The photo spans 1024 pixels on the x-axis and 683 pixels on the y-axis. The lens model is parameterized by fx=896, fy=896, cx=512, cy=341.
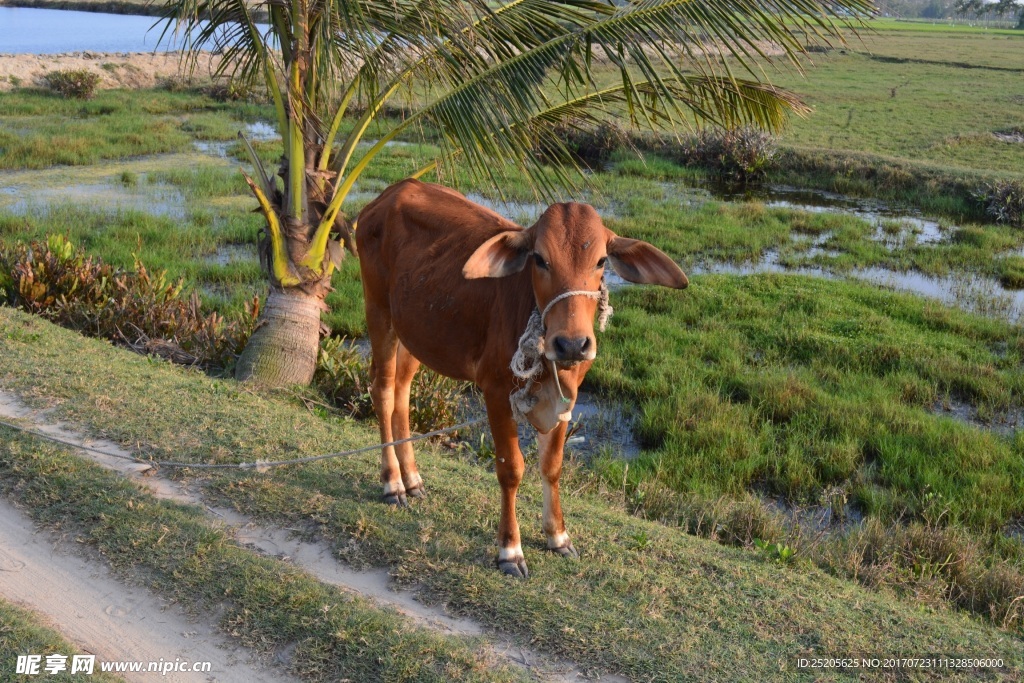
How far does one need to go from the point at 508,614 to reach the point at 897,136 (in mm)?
17997

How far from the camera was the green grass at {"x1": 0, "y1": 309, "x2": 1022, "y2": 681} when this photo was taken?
11.2ft

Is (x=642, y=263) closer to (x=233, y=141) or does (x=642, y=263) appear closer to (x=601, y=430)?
(x=601, y=430)

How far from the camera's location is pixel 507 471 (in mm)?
3740

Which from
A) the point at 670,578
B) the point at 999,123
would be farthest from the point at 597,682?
the point at 999,123

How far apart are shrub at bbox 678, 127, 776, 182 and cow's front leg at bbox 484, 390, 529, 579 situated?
42.7 feet

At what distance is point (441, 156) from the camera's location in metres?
5.98

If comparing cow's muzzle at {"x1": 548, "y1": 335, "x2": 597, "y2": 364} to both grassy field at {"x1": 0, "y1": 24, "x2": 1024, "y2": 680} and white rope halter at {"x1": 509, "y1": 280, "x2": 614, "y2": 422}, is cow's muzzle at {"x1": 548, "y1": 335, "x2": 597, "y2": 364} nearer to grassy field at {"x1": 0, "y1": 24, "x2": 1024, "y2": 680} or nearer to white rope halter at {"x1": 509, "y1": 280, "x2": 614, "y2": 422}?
white rope halter at {"x1": 509, "y1": 280, "x2": 614, "y2": 422}

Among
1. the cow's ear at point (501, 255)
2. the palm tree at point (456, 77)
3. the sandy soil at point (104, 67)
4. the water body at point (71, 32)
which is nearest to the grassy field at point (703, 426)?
the palm tree at point (456, 77)

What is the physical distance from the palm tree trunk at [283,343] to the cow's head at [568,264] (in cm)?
359

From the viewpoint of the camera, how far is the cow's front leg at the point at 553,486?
378 centimetres

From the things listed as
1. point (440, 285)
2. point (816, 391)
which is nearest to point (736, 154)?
point (816, 391)

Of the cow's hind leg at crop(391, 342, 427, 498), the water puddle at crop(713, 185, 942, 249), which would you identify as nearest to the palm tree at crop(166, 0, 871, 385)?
the cow's hind leg at crop(391, 342, 427, 498)

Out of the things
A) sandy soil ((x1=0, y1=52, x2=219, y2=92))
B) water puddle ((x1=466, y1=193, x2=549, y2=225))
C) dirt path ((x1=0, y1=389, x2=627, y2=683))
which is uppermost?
sandy soil ((x1=0, y1=52, x2=219, y2=92))

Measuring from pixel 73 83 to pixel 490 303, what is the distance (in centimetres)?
1991
